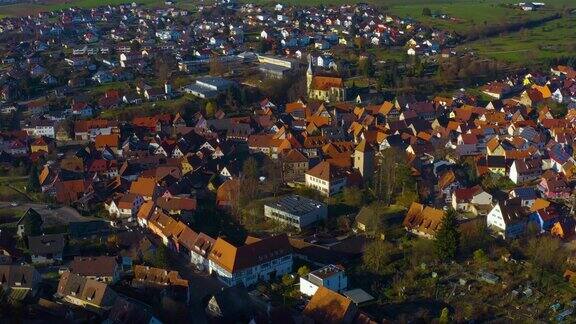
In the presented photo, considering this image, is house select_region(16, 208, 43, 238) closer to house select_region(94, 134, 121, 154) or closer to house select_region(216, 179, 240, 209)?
house select_region(216, 179, 240, 209)

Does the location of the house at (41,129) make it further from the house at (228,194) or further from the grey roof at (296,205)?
the grey roof at (296,205)

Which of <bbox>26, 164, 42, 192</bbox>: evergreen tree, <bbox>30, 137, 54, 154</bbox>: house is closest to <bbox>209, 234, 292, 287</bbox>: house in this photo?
<bbox>26, 164, 42, 192</bbox>: evergreen tree

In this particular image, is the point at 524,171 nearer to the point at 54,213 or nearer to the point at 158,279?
the point at 158,279

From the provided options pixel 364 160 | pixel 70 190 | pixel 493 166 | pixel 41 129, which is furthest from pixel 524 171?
pixel 41 129

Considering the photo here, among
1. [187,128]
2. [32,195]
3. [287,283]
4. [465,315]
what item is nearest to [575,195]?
[465,315]

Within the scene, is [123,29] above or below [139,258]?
below

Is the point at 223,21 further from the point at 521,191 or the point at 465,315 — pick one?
the point at 465,315

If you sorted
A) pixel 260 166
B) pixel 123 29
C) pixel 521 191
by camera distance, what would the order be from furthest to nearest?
pixel 123 29
pixel 260 166
pixel 521 191
